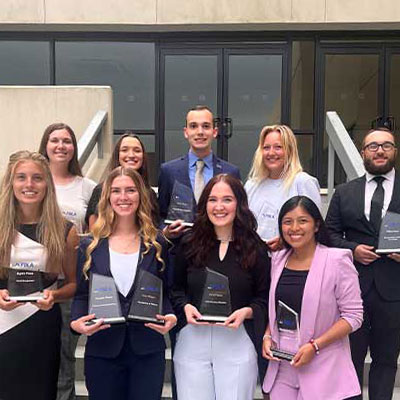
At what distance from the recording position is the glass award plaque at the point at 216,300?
8.89ft

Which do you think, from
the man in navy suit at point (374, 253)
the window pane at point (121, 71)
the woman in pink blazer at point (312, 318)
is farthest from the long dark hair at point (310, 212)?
the window pane at point (121, 71)

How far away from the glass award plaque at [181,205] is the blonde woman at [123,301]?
40 centimetres

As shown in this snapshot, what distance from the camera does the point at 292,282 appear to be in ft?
9.05

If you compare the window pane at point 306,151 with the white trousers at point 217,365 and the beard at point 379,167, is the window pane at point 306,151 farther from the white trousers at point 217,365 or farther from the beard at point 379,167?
the white trousers at point 217,365

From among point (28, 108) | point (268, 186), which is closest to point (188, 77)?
point (28, 108)

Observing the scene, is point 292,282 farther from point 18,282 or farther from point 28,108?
point 28,108

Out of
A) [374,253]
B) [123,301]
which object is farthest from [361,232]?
[123,301]

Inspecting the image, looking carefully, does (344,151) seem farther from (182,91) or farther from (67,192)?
(182,91)

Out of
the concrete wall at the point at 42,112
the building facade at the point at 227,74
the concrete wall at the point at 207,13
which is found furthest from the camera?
the building facade at the point at 227,74

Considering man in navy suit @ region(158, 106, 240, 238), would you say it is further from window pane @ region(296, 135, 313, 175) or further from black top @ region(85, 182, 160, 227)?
window pane @ region(296, 135, 313, 175)

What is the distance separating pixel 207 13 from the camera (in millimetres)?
8281

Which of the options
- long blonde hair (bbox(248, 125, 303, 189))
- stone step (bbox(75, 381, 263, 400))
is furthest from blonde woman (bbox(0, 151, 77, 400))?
long blonde hair (bbox(248, 125, 303, 189))

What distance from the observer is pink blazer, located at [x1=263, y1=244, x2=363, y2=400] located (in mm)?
2648

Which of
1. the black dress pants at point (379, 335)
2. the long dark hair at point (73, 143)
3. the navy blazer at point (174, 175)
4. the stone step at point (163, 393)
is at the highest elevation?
the long dark hair at point (73, 143)
